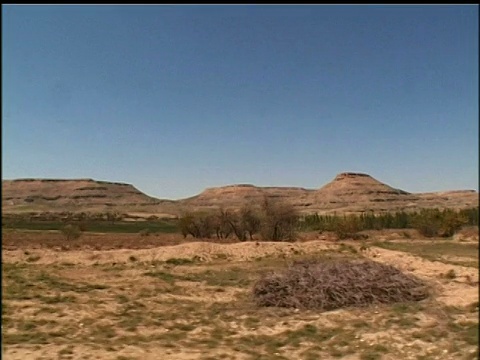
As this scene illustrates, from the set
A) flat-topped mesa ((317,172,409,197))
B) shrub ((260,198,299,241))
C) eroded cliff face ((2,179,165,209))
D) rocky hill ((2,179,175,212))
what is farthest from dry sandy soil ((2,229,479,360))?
eroded cliff face ((2,179,165,209))

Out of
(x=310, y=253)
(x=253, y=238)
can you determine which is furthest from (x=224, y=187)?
(x=310, y=253)

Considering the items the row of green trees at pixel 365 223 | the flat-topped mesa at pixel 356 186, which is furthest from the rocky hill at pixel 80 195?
the flat-topped mesa at pixel 356 186

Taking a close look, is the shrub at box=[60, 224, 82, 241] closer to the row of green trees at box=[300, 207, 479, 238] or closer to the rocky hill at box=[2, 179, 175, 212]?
the row of green trees at box=[300, 207, 479, 238]

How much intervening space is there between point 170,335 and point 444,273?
10156 mm

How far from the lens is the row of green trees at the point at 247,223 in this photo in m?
34.0

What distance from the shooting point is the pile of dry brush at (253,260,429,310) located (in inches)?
405

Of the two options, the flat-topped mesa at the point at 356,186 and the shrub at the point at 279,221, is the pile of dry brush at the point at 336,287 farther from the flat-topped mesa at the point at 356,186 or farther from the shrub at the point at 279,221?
the shrub at the point at 279,221

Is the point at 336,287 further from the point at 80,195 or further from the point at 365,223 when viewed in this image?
the point at 80,195

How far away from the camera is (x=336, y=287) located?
1051 cm

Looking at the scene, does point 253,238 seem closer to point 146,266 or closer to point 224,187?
point 146,266

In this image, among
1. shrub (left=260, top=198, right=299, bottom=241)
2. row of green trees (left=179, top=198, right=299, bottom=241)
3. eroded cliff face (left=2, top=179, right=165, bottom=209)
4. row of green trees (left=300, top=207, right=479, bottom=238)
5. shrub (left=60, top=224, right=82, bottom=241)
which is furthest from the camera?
eroded cliff face (left=2, top=179, right=165, bottom=209)

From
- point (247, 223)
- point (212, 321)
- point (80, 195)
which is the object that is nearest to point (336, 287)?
point (212, 321)

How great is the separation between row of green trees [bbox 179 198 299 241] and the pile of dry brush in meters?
22.0

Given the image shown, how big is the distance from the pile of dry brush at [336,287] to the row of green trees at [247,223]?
72.1 feet
